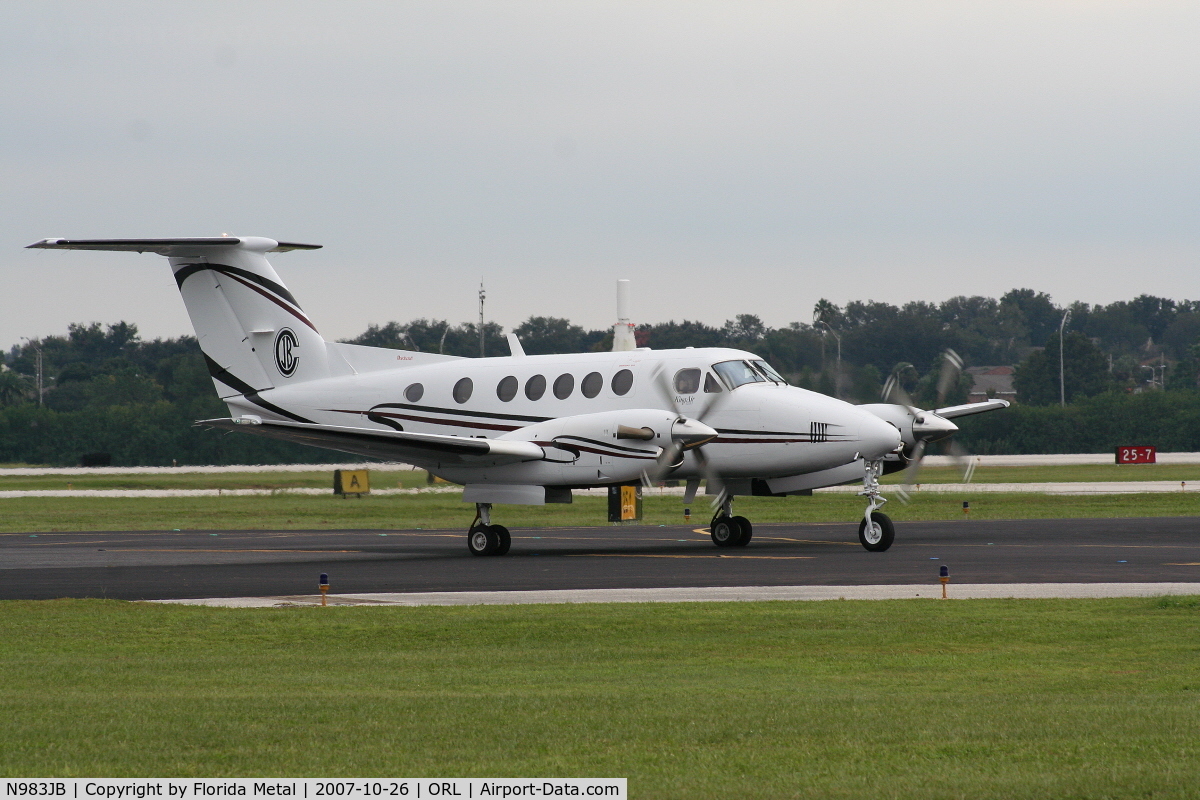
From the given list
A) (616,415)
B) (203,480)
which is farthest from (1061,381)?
(616,415)

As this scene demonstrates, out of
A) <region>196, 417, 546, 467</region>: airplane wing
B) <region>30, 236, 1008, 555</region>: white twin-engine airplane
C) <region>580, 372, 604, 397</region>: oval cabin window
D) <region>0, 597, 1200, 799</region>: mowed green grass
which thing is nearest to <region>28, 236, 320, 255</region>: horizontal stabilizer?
<region>30, 236, 1008, 555</region>: white twin-engine airplane

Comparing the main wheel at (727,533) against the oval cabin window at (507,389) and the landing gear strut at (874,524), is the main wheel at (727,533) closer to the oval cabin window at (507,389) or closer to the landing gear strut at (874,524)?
the landing gear strut at (874,524)

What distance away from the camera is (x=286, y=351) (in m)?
30.7

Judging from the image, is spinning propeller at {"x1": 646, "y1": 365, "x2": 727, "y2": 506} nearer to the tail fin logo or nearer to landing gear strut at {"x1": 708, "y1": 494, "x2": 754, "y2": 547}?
landing gear strut at {"x1": 708, "y1": 494, "x2": 754, "y2": 547}

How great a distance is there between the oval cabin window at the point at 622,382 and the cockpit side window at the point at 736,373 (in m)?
1.77

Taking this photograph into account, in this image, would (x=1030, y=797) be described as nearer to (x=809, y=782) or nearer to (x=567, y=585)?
(x=809, y=782)

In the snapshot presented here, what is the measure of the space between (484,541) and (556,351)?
75608mm

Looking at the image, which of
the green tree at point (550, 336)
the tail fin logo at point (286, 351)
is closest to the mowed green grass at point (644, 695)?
the tail fin logo at point (286, 351)

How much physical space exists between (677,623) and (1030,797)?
8720mm

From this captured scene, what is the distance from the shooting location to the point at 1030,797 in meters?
7.30

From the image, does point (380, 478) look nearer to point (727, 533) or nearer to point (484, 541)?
point (484, 541)

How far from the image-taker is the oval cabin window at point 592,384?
27.5 meters

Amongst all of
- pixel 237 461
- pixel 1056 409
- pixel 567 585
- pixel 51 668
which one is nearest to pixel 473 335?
pixel 237 461

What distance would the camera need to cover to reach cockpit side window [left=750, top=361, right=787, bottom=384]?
27344mm
